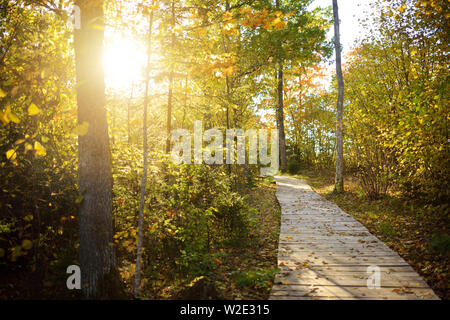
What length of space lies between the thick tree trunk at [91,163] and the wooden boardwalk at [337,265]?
227cm

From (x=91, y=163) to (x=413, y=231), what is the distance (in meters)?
6.06

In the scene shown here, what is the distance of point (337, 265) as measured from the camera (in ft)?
14.0

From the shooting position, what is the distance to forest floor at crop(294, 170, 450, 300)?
3.93 metres

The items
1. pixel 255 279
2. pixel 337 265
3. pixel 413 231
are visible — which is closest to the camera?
pixel 255 279

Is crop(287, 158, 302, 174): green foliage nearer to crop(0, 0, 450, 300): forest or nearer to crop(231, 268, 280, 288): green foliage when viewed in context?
crop(0, 0, 450, 300): forest

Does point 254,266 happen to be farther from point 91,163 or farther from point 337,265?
point 91,163

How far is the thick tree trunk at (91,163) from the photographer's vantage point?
3365 millimetres

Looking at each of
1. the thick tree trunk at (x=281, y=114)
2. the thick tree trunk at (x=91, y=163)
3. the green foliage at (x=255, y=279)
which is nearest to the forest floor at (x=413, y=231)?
the green foliage at (x=255, y=279)

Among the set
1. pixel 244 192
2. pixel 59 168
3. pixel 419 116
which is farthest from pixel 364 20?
pixel 59 168

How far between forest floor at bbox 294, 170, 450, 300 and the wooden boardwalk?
0.21 m

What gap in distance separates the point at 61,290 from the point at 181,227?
190cm

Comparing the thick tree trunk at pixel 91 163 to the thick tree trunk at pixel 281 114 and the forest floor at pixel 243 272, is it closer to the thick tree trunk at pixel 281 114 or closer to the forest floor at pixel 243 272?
the forest floor at pixel 243 272

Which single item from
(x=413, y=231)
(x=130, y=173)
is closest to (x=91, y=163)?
(x=130, y=173)

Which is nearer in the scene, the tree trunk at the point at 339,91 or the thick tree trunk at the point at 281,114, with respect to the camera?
the tree trunk at the point at 339,91
